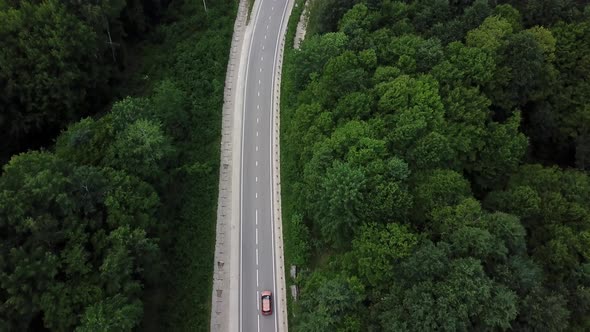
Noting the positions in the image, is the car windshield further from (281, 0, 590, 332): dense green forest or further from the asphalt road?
(281, 0, 590, 332): dense green forest

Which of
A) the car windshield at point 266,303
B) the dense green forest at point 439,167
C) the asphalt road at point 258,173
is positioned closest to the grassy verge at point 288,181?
the dense green forest at point 439,167

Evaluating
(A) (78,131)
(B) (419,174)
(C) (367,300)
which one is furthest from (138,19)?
(C) (367,300)

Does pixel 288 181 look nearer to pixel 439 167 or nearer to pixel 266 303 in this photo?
pixel 266 303

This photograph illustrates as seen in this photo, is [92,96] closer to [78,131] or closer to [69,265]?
[78,131]

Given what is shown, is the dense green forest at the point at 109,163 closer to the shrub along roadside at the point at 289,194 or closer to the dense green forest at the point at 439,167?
the shrub along roadside at the point at 289,194

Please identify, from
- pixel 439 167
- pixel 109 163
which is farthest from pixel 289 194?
pixel 109 163

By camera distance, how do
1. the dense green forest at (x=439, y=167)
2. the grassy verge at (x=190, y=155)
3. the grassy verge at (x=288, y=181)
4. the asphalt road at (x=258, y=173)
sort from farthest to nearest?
the grassy verge at (x=288, y=181) < the asphalt road at (x=258, y=173) < the grassy verge at (x=190, y=155) < the dense green forest at (x=439, y=167)
